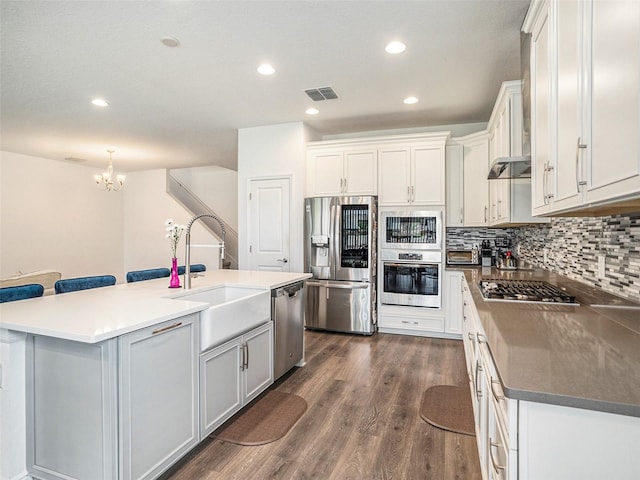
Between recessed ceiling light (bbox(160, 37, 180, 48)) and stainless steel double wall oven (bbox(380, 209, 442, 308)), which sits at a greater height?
recessed ceiling light (bbox(160, 37, 180, 48))

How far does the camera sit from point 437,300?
4.25 m

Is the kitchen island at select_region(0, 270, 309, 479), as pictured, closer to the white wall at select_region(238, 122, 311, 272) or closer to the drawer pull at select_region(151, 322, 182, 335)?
the drawer pull at select_region(151, 322, 182, 335)

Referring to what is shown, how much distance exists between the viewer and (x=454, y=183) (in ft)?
14.5

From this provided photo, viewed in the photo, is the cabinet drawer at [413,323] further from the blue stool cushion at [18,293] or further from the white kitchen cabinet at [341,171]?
the blue stool cushion at [18,293]

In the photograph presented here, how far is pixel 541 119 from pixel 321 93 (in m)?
2.40

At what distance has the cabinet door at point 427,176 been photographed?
4.28 m

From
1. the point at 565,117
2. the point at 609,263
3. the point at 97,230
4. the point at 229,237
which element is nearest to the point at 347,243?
the point at 609,263

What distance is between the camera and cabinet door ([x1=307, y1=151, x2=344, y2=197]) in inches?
183

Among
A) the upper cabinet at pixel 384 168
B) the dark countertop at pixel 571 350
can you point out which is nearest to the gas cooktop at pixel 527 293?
the dark countertop at pixel 571 350

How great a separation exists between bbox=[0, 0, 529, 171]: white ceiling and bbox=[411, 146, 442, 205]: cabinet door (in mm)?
513

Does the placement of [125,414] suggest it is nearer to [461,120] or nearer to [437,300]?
[437,300]

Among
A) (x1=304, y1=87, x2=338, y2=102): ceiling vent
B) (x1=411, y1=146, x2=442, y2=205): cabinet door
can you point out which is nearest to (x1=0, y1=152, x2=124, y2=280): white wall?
(x1=304, y1=87, x2=338, y2=102): ceiling vent

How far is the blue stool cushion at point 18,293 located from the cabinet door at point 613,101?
3.01 m

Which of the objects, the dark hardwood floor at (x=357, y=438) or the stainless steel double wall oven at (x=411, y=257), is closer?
the dark hardwood floor at (x=357, y=438)
